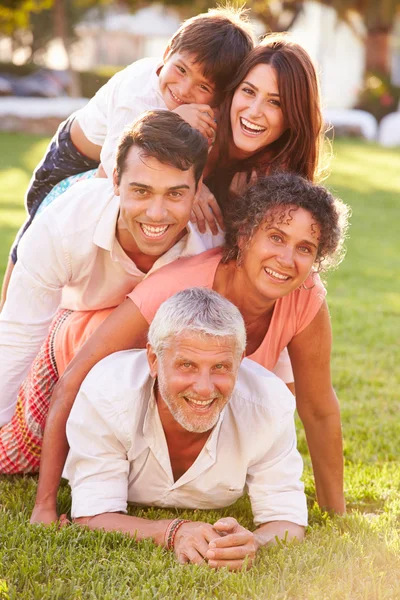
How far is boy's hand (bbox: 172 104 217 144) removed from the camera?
3850mm

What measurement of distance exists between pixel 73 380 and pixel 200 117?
1.19m

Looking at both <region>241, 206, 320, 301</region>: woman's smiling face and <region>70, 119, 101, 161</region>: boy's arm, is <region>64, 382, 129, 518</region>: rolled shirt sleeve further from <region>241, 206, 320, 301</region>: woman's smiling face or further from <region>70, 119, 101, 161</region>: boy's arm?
<region>70, 119, 101, 161</region>: boy's arm

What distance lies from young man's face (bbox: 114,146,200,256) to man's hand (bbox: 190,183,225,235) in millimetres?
135

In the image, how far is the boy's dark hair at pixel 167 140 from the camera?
3.63 metres

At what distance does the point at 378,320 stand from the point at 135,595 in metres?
5.26

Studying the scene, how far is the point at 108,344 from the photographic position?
364cm

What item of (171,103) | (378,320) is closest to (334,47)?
(378,320)

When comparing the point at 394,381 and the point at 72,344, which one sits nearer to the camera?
the point at 72,344

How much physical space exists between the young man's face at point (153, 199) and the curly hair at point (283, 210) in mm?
210

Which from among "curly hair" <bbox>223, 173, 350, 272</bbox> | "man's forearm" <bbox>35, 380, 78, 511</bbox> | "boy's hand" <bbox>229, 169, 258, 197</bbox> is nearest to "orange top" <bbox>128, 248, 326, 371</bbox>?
"curly hair" <bbox>223, 173, 350, 272</bbox>

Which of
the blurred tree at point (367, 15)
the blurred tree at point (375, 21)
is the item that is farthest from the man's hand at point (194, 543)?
the blurred tree at point (375, 21)

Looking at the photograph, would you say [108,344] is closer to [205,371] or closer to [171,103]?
[205,371]

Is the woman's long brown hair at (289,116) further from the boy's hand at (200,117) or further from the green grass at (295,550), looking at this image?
the green grass at (295,550)

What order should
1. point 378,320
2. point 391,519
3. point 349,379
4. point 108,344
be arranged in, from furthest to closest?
1. point 378,320
2. point 349,379
3. point 391,519
4. point 108,344
